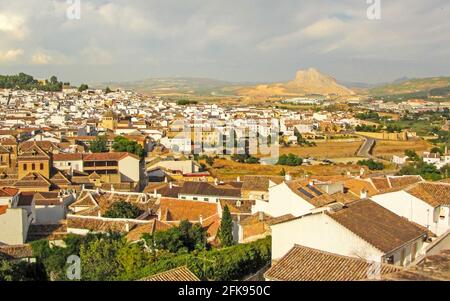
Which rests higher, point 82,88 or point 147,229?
point 82,88

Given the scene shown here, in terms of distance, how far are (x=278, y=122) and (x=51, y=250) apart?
42.4 metres

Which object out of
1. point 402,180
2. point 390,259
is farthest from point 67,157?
point 390,259

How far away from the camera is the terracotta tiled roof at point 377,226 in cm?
860

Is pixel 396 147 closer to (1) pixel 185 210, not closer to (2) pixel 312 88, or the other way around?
(1) pixel 185 210

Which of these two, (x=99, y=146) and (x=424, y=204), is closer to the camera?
(x=424, y=204)

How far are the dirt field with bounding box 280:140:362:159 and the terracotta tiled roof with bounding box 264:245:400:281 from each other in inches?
1312

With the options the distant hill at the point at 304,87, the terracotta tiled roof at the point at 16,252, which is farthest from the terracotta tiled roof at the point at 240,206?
the distant hill at the point at 304,87

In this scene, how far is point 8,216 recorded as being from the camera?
47.7 feet

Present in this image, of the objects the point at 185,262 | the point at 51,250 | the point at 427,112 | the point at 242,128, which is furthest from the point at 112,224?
the point at 427,112

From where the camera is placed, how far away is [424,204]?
1146 centimetres

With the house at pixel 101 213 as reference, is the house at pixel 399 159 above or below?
below

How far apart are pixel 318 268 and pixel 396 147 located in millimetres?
40213

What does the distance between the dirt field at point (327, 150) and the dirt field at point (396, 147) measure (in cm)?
187

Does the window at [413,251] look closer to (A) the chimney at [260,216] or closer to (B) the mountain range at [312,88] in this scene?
(A) the chimney at [260,216]
